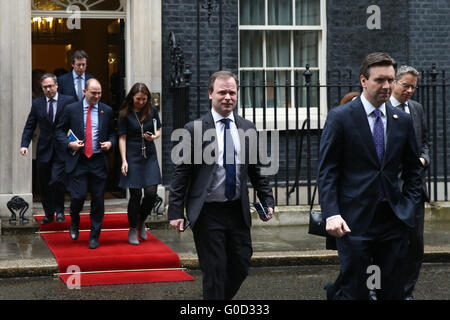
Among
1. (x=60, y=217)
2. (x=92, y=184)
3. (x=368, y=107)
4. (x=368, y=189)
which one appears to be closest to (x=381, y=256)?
(x=368, y=189)

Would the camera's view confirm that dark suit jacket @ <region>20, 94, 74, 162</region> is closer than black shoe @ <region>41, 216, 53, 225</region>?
Yes

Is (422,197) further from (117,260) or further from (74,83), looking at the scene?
(74,83)

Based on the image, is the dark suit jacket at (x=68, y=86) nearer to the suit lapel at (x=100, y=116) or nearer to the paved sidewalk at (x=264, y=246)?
the suit lapel at (x=100, y=116)

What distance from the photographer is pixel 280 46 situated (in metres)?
13.5

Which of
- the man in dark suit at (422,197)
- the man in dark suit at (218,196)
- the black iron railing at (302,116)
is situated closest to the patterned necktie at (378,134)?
A: the man in dark suit at (218,196)

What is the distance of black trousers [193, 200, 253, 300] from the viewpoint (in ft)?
20.0

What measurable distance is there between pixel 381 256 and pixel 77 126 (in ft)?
17.3

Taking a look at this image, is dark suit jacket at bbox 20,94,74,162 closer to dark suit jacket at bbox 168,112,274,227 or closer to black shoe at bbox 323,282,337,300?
dark suit jacket at bbox 168,112,274,227

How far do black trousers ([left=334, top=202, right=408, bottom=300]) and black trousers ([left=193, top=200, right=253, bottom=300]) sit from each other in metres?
0.91

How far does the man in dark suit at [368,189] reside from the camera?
5457 mm

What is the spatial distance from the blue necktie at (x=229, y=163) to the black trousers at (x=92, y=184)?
3890 millimetres

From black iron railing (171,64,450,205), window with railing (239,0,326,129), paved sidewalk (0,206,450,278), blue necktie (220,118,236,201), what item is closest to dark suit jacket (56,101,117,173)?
paved sidewalk (0,206,450,278)

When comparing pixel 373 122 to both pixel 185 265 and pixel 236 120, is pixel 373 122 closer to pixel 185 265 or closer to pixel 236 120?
pixel 236 120

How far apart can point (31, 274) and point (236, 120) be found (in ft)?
11.5
